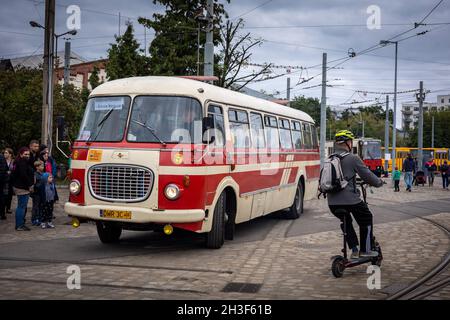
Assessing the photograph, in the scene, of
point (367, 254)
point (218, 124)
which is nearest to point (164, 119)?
point (218, 124)

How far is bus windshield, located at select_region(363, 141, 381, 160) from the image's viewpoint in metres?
52.6

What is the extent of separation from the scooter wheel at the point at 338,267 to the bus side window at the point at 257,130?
15.5 feet

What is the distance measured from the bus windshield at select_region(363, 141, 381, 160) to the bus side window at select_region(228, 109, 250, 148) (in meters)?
42.3

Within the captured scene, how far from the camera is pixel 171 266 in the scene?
877 centimetres

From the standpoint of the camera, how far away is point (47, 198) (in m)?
13.0

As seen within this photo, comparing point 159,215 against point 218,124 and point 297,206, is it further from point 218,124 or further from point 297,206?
point 297,206

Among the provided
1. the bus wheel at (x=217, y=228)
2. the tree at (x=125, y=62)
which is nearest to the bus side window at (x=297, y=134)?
the bus wheel at (x=217, y=228)

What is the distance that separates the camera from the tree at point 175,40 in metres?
28.7

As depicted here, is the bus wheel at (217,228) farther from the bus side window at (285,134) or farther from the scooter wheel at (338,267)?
the bus side window at (285,134)

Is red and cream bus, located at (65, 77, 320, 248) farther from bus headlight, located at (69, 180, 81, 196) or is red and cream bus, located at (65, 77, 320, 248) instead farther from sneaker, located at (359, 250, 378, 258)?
sneaker, located at (359, 250, 378, 258)

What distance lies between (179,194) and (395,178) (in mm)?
22494

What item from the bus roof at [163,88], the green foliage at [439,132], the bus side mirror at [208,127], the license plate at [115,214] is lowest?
the license plate at [115,214]

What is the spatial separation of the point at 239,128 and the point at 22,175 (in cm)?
486

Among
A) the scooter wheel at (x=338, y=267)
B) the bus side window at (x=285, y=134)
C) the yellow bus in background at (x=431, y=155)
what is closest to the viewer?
the scooter wheel at (x=338, y=267)
